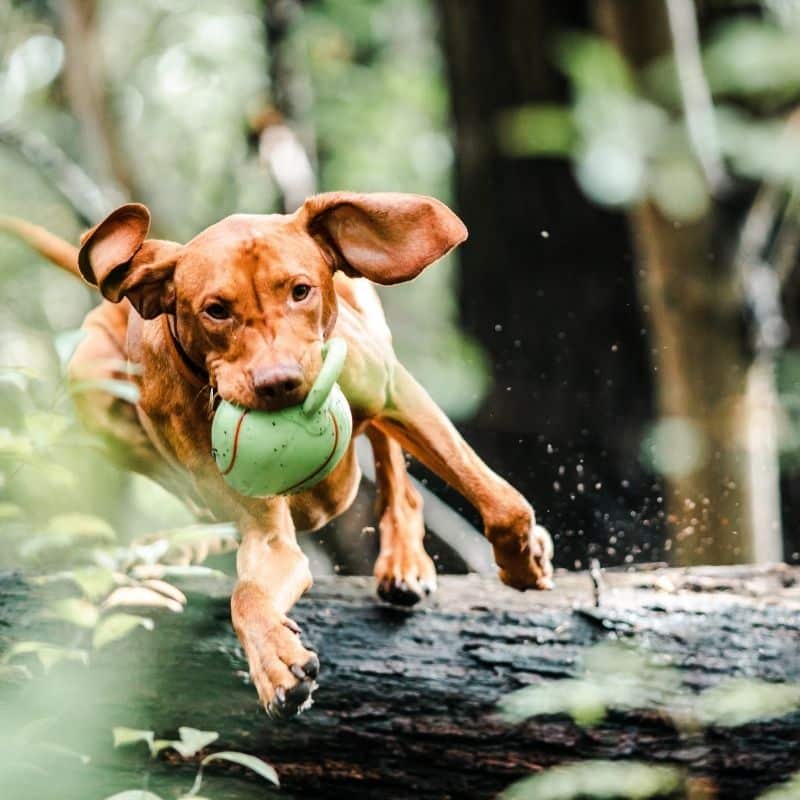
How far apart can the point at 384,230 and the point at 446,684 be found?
1305mm

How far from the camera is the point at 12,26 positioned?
867cm

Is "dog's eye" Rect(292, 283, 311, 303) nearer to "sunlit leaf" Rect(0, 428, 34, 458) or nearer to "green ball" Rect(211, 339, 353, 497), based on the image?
"green ball" Rect(211, 339, 353, 497)

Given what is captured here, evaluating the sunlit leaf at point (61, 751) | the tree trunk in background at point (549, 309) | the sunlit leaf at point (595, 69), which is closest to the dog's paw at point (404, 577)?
the sunlit leaf at point (61, 751)

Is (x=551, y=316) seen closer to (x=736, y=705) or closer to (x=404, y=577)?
(x=404, y=577)

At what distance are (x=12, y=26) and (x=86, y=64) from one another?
98 centimetres

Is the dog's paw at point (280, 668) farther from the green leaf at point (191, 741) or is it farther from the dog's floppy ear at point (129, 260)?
the dog's floppy ear at point (129, 260)

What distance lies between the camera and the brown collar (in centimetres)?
343

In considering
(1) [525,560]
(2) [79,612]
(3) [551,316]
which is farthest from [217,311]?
(3) [551,316]

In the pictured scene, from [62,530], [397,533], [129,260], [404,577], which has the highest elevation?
[129,260]

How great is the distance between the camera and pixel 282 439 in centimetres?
300

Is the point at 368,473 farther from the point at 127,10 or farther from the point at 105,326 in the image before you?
the point at 127,10

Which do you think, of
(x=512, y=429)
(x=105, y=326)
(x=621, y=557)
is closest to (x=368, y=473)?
(x=512, y=429)

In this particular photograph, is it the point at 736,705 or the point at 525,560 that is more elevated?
the point at 525,560

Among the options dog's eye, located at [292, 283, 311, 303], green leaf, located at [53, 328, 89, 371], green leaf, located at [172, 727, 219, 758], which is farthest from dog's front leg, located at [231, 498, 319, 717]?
green leaf, located at [53, 328, 89, 371]
